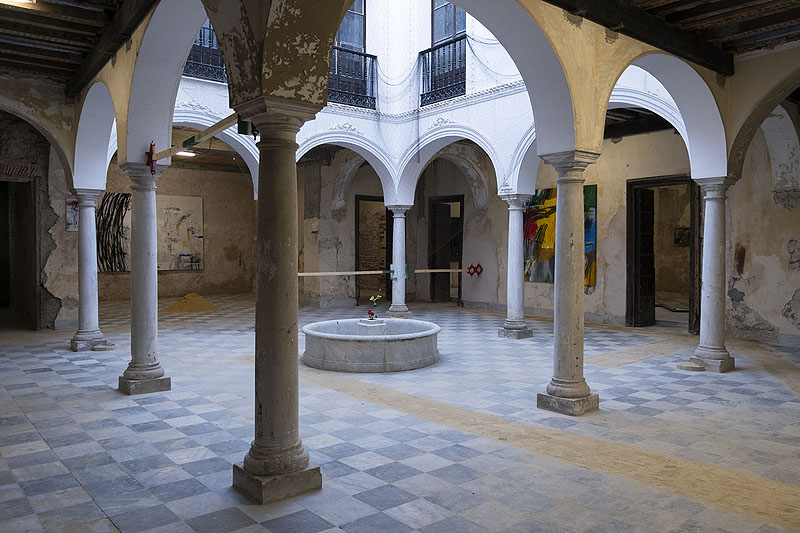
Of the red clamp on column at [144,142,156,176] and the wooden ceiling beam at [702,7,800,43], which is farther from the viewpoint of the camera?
the red clamp on column at [144,142,156,176]

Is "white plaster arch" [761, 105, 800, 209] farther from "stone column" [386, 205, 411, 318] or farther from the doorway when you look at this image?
the doorway

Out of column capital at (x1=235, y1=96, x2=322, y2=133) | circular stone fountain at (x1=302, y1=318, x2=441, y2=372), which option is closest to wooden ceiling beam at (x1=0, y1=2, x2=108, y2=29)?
column capital at (x1=235, y1=96, x2=322, y2=133)

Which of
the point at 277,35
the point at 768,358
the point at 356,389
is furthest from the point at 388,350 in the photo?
the point at 768,358

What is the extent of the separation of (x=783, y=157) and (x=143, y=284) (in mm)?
10406

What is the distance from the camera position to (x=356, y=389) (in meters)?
7.16

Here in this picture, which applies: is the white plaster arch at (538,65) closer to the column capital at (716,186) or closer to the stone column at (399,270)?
the column capital at (716,186)

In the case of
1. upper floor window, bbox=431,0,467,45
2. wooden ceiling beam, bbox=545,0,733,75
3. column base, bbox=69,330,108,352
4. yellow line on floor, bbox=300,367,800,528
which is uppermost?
upper floor window, bbox=431,0,467,45

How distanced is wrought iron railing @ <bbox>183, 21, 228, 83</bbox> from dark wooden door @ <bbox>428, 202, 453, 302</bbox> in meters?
8.24

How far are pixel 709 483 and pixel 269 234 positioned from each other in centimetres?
359

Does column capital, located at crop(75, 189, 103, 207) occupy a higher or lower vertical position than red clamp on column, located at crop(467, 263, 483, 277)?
higher

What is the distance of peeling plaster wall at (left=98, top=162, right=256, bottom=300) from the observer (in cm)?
1886

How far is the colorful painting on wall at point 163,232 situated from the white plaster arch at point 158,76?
12.2 metres

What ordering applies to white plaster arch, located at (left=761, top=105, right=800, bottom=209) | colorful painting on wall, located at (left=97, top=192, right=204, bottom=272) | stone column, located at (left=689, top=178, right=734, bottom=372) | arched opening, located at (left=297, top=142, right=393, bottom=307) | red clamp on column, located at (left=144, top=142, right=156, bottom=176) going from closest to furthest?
1. red clamp on column, located at (left=144, top=142, right=156, bottom=176)
2. stone column, located at (left=689, top=178, right=734, bottom=372)
3. white plaster arch, located at (left=761, top=105, right=800, bottom=209)
4. arched opening, located at (left=297, top=142, right=393, bottom=307)
5. colorful painting on wall, located at (left=97, top=192, right=204, bottom=272)

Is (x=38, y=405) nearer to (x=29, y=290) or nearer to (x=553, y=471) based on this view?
(x=553, y=471)
